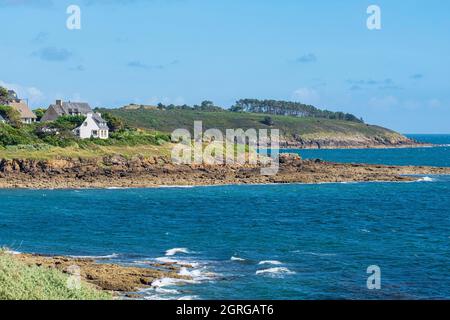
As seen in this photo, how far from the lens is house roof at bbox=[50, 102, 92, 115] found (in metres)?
121

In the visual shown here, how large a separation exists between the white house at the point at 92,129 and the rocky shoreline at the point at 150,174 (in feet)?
45.2

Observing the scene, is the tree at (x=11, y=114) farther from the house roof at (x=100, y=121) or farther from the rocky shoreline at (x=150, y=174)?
the rocky shoreline at (x=150, y=174)

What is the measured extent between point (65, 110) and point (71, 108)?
82.4 inches

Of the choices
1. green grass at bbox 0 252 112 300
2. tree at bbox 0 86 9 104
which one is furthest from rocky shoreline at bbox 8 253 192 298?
tree at bbox 0 86 9 104

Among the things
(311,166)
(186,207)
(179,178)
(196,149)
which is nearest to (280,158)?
(311,166)

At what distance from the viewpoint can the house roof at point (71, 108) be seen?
120750mm

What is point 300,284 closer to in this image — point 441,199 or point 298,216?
point 298,216

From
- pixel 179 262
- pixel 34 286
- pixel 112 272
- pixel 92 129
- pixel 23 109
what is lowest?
pixel 179 262

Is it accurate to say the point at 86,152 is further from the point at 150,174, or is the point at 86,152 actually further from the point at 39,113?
the point at 39,113

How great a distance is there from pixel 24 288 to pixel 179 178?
217 feet

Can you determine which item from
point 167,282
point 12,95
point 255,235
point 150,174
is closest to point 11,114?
point 12,95

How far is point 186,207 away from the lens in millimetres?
66375

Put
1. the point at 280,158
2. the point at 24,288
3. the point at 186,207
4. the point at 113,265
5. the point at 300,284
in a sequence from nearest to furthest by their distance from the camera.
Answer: the point at 24,288, the point at 300,284, the point at 113,265, the point at 186,207, the point at 280,158

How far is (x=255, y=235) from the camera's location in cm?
4988
